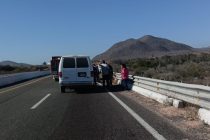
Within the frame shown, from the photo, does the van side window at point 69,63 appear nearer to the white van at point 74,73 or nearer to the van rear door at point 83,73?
the white van at point 74,73

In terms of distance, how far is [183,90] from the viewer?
12.5 metres

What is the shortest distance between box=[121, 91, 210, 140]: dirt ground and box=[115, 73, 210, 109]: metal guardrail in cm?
33

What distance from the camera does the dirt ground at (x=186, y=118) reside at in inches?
343

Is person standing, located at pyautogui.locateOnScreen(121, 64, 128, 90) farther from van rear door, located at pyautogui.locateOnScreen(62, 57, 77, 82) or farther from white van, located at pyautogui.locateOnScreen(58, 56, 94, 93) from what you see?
van rear door, located at pyautogui.locateOnScreen(62, 57, 77, 82)

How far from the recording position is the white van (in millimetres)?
21000

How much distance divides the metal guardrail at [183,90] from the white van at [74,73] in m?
3.43

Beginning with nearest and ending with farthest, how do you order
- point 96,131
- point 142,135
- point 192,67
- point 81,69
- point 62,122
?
point 142,135, point 96,131, point 62,122, point 81,69, point 192,67

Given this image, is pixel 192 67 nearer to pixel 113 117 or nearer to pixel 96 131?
pixel 113 117

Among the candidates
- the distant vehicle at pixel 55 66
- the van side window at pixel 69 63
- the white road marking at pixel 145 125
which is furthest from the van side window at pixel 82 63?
the distant vehicle at pixel 55 66

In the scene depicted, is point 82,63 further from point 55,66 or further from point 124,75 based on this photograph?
point 55,66

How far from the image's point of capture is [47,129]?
31.3ft

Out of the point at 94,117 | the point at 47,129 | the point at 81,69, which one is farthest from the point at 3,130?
the point at 81,69

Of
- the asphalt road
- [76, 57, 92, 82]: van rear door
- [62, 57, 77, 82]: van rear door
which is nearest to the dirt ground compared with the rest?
the asphalt road

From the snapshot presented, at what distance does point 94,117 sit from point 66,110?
81.0 inches
